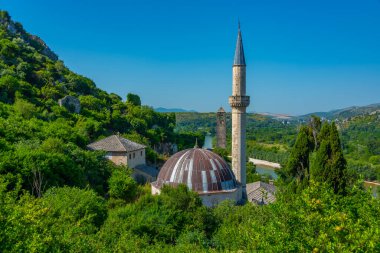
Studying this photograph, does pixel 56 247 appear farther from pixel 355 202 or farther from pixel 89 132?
pixel 89 132

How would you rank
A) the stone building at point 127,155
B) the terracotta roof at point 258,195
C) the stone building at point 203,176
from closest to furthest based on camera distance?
1. the stone building at point 203,176
2. the terracotta roof at point 258,195
3. the stone building at point 127,155

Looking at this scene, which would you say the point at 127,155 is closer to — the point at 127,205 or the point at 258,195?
the point at 258,195

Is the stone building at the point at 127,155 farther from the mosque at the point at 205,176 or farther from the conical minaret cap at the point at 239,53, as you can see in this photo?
the conical minaret cap at the point at 239,53

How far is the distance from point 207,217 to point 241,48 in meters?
13.4

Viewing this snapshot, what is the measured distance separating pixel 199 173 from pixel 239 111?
6.97 meters

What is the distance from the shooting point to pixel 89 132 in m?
43.2

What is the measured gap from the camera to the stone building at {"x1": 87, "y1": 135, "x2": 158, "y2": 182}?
32875mm

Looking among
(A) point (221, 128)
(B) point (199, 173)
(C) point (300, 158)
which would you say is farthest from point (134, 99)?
(B) point (199, 173)

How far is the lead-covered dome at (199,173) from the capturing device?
2180 centimetres

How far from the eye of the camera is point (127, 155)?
32.8 metres

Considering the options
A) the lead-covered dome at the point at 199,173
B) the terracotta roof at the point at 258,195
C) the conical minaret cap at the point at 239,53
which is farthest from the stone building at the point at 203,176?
the conical minaret cap at the point at 239,53

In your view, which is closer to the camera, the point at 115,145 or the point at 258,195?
the point at 258,195

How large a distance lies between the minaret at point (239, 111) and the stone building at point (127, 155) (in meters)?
9.75

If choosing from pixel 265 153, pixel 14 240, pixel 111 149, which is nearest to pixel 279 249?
pixel 14 240
